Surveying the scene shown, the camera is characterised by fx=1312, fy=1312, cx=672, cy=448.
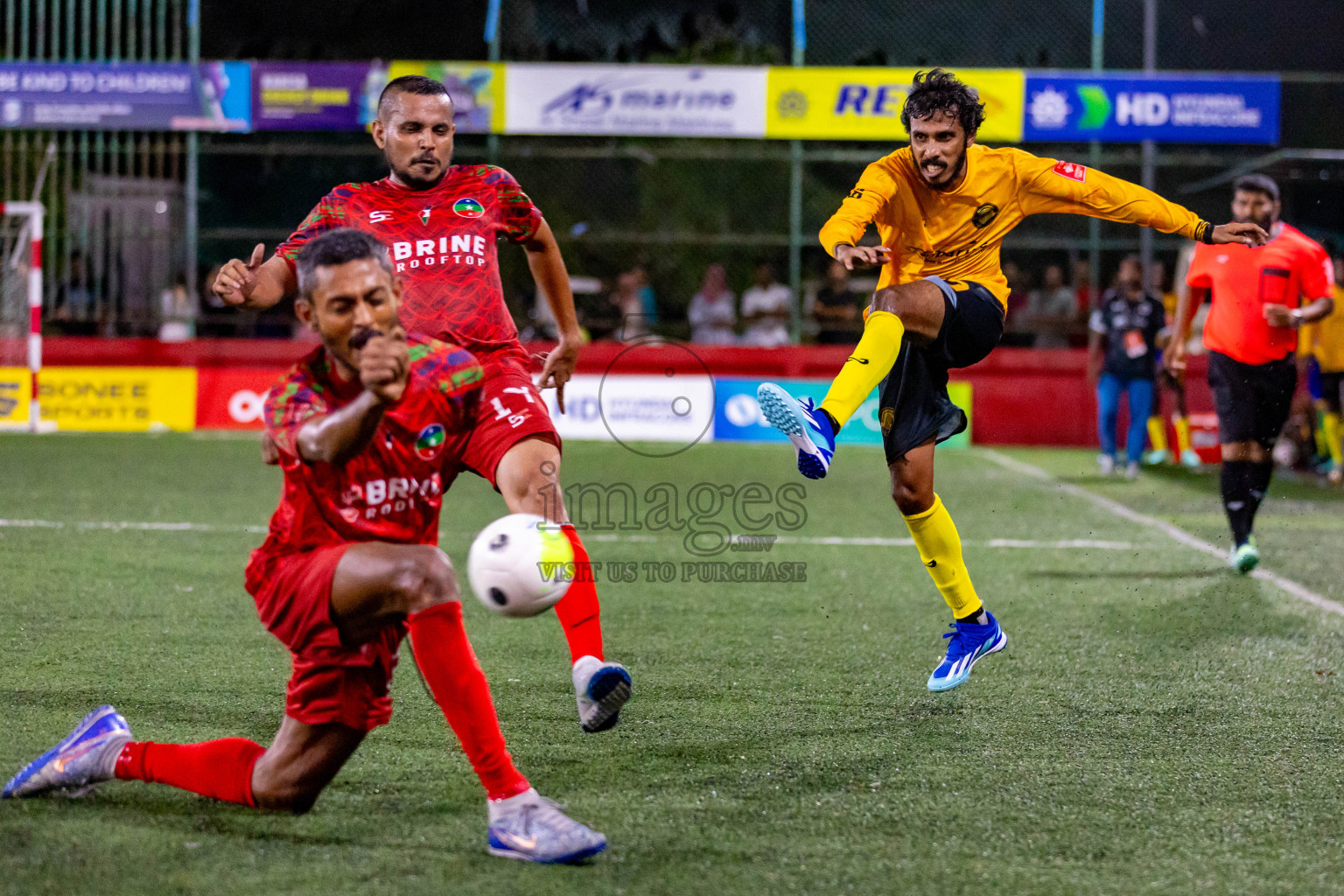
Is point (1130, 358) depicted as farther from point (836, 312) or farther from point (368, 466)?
point (368, 466)

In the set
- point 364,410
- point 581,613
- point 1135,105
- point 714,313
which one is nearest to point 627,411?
point 714,313

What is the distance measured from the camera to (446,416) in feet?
10.5

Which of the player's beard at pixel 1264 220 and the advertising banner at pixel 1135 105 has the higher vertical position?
the advertising banner at pixel 1135 105

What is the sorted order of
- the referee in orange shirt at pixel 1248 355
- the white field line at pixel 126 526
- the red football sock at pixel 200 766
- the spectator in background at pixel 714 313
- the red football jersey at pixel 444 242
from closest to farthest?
the red football sock at pixel 200 766, the red football jersey at pixel 444 242, the referee in orange shirt at pixel 1248 355, the white field line at pixel 126 526, the spectator in background at pixel 714 313

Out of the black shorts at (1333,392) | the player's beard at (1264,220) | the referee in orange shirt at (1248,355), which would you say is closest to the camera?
the player's beard at (1264,220)

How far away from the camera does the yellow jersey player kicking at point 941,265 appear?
179 inches

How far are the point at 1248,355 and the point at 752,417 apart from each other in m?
8.24

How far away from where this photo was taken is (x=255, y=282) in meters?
4.02

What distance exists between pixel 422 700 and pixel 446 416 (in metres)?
1.64

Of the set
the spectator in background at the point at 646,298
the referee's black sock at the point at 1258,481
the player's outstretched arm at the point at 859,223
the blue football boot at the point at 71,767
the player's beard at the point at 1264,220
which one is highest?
the spectator in background at the point at 646,298

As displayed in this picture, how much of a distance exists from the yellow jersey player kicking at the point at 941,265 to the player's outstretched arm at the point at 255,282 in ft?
5.27

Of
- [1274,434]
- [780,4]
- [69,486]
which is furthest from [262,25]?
[1274,434]

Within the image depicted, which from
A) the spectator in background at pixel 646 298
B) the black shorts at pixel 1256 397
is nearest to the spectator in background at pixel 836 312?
the spectator in background at pixel 646 298

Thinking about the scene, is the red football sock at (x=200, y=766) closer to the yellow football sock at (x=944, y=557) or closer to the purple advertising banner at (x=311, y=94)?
the yellow football sock at (x=944, y=557)
